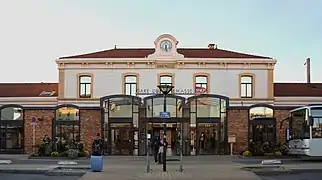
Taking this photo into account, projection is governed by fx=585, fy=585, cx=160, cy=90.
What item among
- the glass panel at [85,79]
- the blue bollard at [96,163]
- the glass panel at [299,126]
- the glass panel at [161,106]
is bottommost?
the blue bollard at [96,163]

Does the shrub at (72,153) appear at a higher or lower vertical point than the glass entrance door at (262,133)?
lower

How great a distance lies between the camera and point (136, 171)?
83.9ft

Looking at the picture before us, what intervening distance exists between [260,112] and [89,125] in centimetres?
1276

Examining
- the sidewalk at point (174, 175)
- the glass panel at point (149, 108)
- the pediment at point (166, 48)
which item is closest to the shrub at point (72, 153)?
the glass panel at point (149, 108)

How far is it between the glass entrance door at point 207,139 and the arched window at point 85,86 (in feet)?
30.9

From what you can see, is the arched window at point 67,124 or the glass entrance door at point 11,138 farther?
the glass entrance door at point 11,138

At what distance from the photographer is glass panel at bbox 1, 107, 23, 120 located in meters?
44.1

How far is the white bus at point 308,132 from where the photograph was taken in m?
33.1

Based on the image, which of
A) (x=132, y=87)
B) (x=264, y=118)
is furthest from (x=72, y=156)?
(x=264, y=118)

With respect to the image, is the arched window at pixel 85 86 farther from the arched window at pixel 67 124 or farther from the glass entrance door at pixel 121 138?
the glass entrance door at pixel 121 138

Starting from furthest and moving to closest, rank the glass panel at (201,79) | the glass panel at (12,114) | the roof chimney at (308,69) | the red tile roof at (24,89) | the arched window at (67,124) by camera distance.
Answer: the roof chimney at (308,69), the red tile roof at (24,89), the glass panel at (201,79), the glass panel at (12,114), the arched window at (67,124)

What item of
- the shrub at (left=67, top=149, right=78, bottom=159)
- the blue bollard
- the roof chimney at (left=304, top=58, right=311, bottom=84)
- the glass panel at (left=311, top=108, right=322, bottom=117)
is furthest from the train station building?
the blue bollard

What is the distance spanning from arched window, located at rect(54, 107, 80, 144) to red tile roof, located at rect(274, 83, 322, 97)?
56.0 ft

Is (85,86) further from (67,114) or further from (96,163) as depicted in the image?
(96,163)
